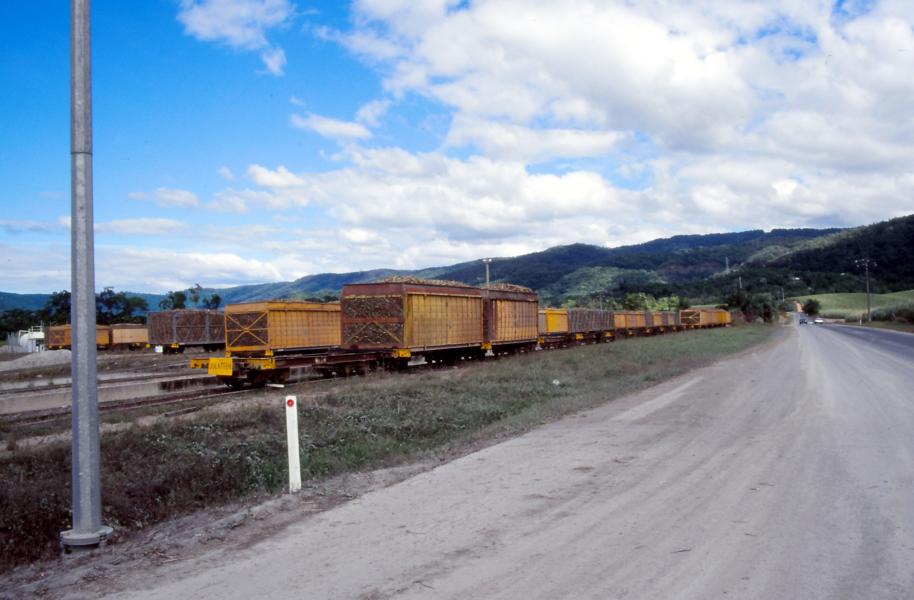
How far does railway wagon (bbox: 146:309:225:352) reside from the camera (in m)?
44.8

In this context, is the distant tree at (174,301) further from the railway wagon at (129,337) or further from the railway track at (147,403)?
the railway track at (147,403)

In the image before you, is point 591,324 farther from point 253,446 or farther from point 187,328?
point 253,446

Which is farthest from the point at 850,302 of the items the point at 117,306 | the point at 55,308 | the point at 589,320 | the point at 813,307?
the point at 55,308

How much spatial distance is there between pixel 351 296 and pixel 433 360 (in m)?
5.92

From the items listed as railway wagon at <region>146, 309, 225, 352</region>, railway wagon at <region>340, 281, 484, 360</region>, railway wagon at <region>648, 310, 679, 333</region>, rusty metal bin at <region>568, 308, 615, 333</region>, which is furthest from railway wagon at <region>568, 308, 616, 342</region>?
railway wagon at <region>146, 309, 225, 352</region>

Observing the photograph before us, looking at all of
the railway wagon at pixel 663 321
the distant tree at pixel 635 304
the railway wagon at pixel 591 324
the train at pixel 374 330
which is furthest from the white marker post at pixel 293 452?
the distant tree at pixel 635 304

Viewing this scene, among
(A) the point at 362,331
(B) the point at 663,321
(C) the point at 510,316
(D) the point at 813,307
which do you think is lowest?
(B) the point at 663,321

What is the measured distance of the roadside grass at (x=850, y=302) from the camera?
402 feet

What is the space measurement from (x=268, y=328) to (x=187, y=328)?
954 inches

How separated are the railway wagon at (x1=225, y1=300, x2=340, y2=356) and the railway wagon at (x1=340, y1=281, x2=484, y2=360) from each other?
2.15 meters

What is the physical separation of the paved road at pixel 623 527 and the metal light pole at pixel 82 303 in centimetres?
117

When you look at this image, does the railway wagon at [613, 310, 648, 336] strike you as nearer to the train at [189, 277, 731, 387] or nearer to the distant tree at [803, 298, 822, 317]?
the train at [189, 277, 731, 387]

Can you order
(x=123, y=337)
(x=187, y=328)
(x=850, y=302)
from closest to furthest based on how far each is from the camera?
1. (x=187, y=328)
2. (x=123, y=337)
3. (x=850, y=302)

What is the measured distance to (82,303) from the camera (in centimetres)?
565
